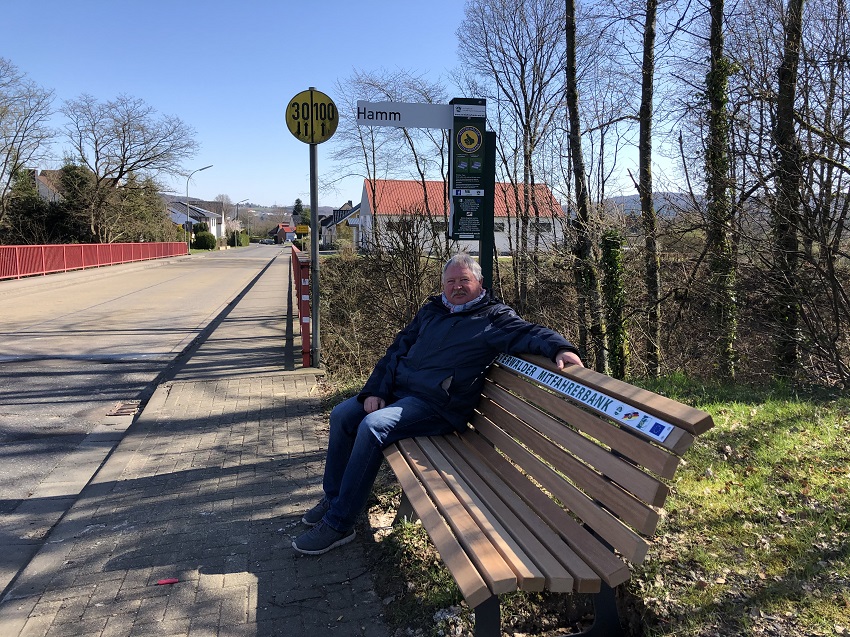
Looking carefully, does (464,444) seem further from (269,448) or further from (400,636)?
(269,448)

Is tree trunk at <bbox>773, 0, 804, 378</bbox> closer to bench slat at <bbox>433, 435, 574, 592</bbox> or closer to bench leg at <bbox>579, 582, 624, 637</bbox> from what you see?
bench slat at <bbox>433, 435, 574, 592</bbox>

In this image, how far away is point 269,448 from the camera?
488 cm

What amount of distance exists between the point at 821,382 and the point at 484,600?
241 inches

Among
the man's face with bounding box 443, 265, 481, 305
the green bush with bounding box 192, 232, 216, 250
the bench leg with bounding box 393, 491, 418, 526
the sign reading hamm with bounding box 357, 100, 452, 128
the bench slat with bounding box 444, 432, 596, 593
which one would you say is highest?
the green bush with bounding box 192, 232, 216, 250

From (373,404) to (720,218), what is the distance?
248 inches

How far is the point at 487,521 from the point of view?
2.46 metres

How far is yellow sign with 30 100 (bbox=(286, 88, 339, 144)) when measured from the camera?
6961 mm

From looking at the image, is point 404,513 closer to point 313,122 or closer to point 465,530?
point 465,530

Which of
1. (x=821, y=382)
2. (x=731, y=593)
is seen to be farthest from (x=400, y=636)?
(x=821, y=382)

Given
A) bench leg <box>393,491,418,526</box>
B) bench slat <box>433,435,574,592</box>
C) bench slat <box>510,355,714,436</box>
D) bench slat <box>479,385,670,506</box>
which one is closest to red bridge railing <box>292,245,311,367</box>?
bench leg <box>393,491,418,526</box>

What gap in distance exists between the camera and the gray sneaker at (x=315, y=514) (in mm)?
3568

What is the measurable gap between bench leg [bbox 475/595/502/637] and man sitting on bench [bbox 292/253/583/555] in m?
1.24

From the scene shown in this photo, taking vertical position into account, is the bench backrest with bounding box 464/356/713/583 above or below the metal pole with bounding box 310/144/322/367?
below

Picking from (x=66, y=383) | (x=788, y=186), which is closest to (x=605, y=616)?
(x=788, y=186)
